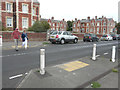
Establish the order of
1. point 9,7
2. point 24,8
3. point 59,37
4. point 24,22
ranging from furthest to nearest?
1. point 24,22
2. point 24,8
3. point 9,7
4. point 59,37

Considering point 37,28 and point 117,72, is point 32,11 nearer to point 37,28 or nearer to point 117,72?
point 37,28

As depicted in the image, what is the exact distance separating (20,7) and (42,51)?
27895mm

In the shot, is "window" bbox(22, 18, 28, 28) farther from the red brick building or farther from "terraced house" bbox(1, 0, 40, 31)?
the red brick building

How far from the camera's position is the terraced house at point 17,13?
90.3 ft

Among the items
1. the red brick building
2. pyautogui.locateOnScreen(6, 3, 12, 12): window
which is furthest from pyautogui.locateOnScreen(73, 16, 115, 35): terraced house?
pyautogui.locateOnScreen(6, 3, 12, 12): window

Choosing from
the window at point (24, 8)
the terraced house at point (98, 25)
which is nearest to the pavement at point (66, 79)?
the window at point (24, 8)

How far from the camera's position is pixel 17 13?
28.0m

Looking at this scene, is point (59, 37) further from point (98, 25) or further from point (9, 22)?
point (98, 25)

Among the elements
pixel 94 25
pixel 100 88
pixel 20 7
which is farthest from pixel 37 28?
pixel 94 25

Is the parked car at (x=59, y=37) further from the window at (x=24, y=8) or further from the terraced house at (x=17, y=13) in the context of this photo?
the window at (x=24, y=8)

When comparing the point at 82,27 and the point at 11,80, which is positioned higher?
the point at 82,27

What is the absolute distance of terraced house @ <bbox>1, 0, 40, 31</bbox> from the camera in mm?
27534

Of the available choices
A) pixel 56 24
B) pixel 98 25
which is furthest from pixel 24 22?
pixel 98 25

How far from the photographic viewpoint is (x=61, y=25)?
79125mm
